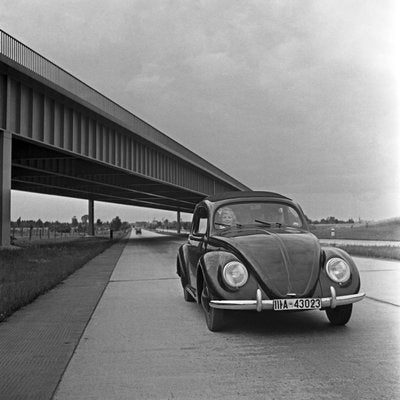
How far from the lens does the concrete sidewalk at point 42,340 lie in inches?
150

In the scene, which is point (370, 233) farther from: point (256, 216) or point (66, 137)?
point (256, 216)

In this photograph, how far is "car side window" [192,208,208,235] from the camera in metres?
6.93

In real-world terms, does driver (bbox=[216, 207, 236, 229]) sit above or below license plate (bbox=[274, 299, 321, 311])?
above

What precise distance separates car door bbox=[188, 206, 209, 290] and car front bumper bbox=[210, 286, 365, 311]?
1401mm

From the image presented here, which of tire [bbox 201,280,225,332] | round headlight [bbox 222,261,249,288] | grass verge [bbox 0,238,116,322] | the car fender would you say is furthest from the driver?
grass verge [bbox 0,238,116,322]

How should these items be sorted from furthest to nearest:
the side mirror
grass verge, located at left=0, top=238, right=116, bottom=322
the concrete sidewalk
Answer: grass verge, located at left=0, top=238, right=116, bottom=322, the side mirror, the concrete sidewalk

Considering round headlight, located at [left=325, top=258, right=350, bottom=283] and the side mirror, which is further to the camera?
the side mirror

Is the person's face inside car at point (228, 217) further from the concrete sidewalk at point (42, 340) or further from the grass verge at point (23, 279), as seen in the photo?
the grass verge at point (23, 279)

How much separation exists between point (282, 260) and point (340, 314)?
1.17m

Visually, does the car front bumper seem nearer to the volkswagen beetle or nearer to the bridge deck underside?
the volkswagen beetle

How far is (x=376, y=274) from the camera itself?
11555 mm

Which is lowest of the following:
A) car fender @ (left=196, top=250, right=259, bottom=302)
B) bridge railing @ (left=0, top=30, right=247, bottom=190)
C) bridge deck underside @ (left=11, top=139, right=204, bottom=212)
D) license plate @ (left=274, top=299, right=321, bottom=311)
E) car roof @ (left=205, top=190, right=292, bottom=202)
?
license plate @ (left=274, top=299, right=321, bottom=311)

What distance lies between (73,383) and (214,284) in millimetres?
2040

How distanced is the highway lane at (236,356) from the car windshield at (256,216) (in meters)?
1.33
